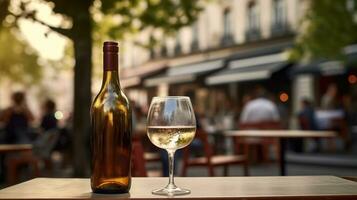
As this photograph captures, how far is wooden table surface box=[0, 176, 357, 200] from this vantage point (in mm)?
1924

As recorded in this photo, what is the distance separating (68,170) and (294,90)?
16.3m

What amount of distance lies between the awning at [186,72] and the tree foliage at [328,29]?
10306 mm

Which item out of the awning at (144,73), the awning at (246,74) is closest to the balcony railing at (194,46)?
the awning at (144,73)

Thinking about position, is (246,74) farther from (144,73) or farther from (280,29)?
(144,73)

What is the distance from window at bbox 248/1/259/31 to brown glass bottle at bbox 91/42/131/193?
2947 centimetres

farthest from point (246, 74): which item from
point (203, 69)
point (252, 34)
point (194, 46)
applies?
point (194, 46)

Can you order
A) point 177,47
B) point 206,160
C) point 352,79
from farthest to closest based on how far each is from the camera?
1. point 177,47
2. point 352,79
3. point 206,160

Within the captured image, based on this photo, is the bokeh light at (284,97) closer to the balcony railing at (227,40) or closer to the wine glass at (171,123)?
the balcony railing at (227,40)

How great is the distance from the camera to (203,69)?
3216cm

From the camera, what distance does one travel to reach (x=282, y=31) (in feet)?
93.7

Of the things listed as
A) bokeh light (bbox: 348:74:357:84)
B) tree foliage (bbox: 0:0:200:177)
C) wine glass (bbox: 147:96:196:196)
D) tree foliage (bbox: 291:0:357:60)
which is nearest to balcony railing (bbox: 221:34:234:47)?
bokeh light (bbox: 348:74:357:84)

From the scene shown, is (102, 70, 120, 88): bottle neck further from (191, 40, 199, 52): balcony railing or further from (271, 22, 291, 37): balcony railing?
(191, 40, 199, 52): balcony railing

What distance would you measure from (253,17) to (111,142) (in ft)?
99.1

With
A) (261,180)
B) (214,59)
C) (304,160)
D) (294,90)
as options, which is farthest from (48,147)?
(214,59)
